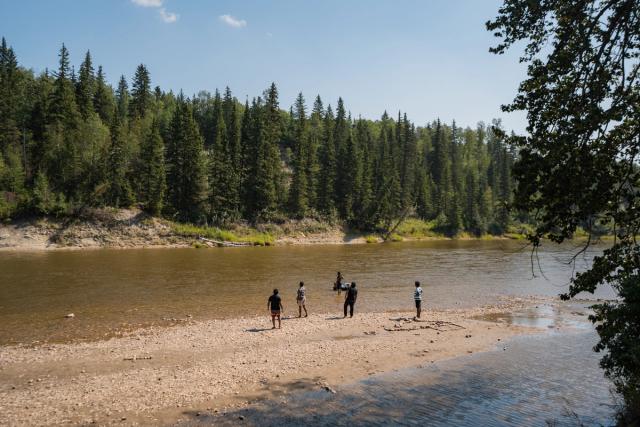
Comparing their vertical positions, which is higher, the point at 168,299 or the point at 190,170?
the point at 190,170

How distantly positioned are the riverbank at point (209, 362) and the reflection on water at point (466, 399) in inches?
32.9

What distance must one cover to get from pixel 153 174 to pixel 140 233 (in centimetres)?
1194

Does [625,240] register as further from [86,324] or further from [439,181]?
[439,181]

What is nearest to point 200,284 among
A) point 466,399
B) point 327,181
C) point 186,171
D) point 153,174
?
point 466,399

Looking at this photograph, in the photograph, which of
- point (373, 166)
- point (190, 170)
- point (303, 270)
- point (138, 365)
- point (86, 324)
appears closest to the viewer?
point (138, 365)

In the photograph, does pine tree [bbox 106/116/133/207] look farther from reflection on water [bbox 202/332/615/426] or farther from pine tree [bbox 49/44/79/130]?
reflection on water [bbox 202/332/615/426]

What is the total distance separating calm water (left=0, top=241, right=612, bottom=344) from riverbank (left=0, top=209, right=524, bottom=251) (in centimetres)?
697

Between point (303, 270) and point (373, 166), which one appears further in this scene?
point (373, 166)

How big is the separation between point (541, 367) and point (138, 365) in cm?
1419

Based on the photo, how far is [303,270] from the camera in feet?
135

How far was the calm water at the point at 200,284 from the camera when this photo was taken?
72.2ft

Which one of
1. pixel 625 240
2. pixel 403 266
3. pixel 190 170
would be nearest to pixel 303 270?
pixel 403 266

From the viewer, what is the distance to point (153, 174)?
238 feet

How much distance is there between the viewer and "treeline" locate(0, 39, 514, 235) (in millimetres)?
69938
